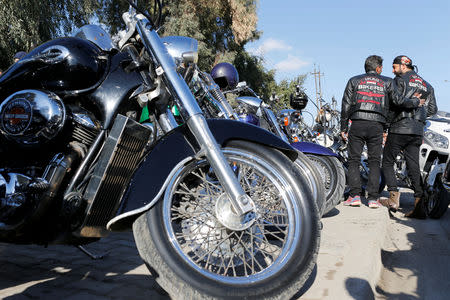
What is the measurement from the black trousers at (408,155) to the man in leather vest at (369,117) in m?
0.19

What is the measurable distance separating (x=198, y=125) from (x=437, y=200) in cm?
424

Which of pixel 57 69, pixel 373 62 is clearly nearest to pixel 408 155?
pixel 373 62

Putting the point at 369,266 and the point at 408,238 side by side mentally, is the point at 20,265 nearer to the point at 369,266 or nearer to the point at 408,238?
the point at 369,266

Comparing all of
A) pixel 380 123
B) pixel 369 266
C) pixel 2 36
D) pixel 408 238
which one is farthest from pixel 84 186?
pixel 2 36

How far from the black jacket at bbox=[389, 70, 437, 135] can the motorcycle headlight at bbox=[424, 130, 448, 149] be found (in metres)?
0.34

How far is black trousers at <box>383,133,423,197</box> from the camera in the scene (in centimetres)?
506

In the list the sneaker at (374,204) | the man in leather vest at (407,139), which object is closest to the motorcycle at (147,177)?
the sneaker at (374,204)

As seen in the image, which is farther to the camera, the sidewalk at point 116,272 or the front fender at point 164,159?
the sidewalk at point 116,272

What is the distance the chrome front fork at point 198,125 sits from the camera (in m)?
1.68

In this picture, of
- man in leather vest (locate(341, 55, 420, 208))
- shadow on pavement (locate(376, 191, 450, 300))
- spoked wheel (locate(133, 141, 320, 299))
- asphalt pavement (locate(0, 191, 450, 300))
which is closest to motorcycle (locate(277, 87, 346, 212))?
asphalt pavement (locate(0, 191, 450, 300))

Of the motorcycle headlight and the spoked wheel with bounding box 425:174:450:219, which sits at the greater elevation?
the motorcycle headlight

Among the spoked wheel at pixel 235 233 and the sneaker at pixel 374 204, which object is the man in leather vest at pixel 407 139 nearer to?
the sneaker at pixel 374 204

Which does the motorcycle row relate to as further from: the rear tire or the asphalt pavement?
the rear tire

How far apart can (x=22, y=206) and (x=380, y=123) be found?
445cm
